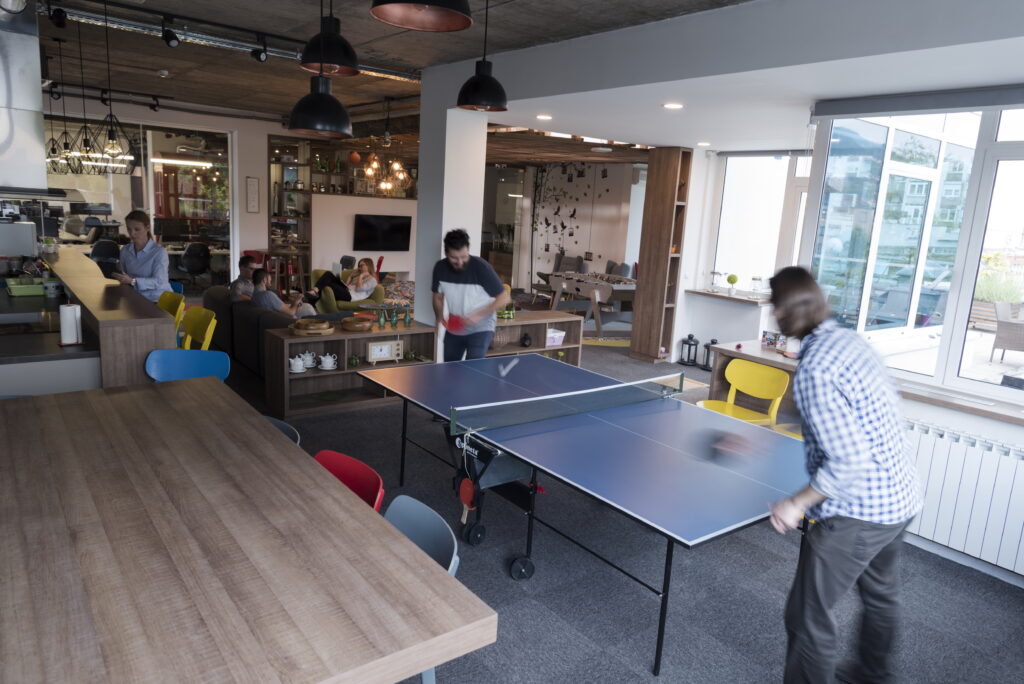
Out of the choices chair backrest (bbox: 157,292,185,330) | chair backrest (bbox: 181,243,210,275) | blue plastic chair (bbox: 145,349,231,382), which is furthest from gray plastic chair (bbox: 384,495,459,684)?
chair backrest (bbox: 181,243,210,275)

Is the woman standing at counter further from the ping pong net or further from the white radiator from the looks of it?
the white radiator

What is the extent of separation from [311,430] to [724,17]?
4.32m

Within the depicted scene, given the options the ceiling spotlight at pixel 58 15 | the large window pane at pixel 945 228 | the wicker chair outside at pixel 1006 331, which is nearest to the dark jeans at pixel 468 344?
the large window pane at pixel 945 228

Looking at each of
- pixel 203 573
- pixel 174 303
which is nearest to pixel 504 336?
pixel 174 303

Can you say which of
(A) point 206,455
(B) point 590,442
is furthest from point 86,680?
(B) point 590,442

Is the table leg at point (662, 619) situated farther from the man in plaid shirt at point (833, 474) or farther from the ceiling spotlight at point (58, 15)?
the ceiling spotlight at point (58, 15)

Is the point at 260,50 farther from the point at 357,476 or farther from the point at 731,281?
the point at 731,281

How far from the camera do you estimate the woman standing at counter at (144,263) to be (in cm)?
597

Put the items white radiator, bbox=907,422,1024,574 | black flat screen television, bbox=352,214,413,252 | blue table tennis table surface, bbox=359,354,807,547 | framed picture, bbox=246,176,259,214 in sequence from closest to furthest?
blue table tennis table surface, bbox=359,354,807,547, white radiator, bbox=907,422,1024,574, framed picture, bbox=246,176,259,214, black flat screen television, bbox=352,214,413,252

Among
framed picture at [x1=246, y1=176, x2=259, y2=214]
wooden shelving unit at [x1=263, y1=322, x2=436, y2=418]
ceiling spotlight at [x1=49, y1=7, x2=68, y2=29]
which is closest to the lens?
ceiling spotlight at [x1=49, y1=7, x2=68, y2=29]

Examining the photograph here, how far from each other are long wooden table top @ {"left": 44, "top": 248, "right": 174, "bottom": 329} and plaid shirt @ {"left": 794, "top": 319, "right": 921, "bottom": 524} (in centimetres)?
347

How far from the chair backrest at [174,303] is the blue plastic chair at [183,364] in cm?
165

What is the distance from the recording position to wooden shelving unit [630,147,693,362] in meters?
8.41

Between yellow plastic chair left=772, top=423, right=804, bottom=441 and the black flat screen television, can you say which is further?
the black flat screen television
